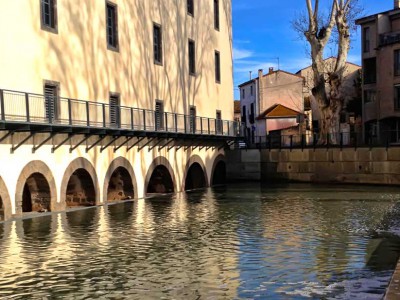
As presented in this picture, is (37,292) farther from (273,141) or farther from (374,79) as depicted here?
(374,79)

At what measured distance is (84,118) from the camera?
20.3m

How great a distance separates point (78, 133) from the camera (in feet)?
64.5

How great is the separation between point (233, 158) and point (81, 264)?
2731 centimetres

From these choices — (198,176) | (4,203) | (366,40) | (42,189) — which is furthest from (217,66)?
(4,203)

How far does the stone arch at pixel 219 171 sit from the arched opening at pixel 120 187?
1072 cm

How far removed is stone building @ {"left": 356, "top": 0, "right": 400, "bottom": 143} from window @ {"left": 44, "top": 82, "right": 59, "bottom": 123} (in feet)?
86.0

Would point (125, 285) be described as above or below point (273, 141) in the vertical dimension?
below

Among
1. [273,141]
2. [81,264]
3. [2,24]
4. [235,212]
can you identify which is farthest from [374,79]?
[81,264]

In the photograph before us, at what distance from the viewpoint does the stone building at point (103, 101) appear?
1739 centimetres

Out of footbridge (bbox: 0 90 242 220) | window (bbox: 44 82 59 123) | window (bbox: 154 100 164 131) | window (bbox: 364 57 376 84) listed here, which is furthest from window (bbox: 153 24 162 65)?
window (bbox: 364 57 376 84)

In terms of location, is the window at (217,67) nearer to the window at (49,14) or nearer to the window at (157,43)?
the window at (157,43)

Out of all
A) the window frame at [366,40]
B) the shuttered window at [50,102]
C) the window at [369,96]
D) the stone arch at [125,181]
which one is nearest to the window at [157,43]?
the stone arch at [125,181]

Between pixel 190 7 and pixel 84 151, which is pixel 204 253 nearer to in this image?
pixel 84 151

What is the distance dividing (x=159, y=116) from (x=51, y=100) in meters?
8.96
